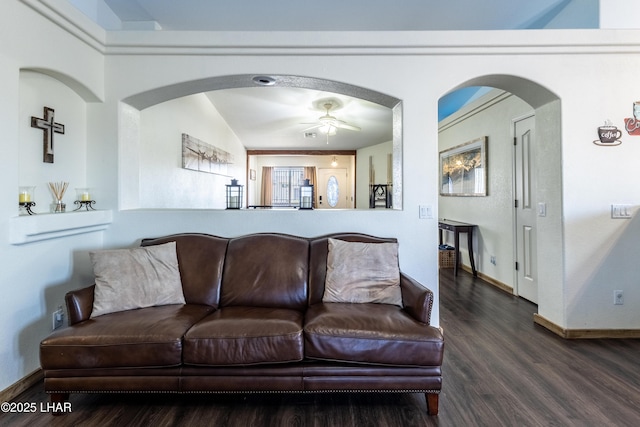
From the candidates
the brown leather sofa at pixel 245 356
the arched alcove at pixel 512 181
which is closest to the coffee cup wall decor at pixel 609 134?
A: the arched alcove at pixel 512 181

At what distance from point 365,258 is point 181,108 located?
133 inches

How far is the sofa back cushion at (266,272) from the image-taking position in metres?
2.18

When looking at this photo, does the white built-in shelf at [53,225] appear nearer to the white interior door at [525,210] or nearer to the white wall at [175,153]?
the white wall at [175,153]

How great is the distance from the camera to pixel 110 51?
2529mm

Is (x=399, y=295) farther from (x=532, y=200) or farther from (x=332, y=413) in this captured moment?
(x=532, y=200)

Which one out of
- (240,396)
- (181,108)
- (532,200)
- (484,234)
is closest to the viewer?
(240,396)

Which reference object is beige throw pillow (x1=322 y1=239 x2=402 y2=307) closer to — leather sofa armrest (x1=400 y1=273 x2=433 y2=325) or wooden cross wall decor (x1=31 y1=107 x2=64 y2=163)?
leather sofa armrest (x1=400 y1=273 x2=433 y2=325)

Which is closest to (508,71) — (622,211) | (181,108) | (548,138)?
(548,138)

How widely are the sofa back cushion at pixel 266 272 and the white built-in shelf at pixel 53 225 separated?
109 cm

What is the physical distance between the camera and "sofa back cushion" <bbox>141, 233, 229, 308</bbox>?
87.0 inches

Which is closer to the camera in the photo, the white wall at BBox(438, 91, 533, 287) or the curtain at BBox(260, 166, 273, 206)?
the white wall at BBox(438, 91, 533, 287)

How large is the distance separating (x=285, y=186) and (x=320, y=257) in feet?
24.7

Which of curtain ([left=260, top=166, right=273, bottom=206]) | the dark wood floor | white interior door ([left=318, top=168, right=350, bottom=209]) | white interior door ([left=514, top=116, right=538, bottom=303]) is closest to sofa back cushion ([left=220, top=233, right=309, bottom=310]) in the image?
the dark wood floor

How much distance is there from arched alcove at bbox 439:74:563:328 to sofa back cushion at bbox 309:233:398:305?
1540 mm
